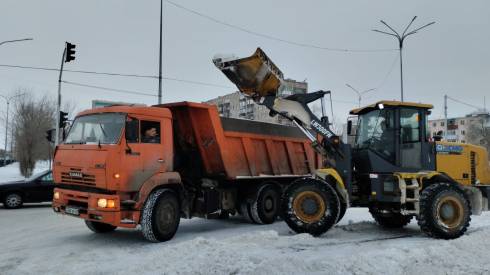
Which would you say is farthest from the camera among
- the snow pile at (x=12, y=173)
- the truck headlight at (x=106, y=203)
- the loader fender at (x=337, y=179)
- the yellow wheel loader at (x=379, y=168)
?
the snow pile at (x=12, y=173)

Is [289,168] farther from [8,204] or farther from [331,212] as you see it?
[8,204]

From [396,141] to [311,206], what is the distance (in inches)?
99.2

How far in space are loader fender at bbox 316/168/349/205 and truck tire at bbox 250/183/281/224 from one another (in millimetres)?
2502

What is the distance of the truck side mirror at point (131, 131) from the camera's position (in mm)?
8531

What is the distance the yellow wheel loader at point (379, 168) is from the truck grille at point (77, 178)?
385 centimetres

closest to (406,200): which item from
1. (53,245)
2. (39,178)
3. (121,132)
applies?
(121,132)

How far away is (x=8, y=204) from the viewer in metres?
15.1

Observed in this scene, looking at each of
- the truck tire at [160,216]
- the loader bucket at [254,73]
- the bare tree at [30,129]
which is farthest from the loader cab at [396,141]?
the bare tree at [30,129]

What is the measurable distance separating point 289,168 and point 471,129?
74511mm

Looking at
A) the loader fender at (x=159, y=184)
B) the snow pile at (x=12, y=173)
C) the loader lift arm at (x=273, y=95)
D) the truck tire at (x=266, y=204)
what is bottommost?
the snow pile at (x=12, y=173)

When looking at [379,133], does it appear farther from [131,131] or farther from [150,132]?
[131,131]

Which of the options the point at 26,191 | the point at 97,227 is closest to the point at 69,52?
the point at 26,191

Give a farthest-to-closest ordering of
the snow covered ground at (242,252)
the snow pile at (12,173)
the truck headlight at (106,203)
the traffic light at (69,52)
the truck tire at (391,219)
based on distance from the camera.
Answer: the snow pile at (12,173) → the traffic light at (69,52) → the truck tire at (391,219) → the truck headlight at (106,203) → the snow covered ground at (242,252)

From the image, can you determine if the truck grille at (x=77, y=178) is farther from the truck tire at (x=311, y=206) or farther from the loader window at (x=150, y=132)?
the truck tire at (x=311, y=206)
